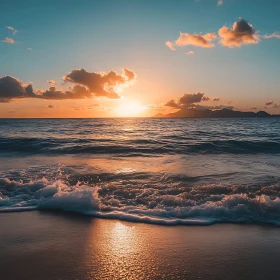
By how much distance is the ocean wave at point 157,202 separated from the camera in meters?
5.86

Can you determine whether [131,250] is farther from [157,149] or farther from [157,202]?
[157,149]

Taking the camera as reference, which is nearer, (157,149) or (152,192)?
(152,192)

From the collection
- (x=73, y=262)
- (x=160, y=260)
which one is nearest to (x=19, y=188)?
(x=73, y=262)

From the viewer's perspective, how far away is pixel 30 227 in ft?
17.3

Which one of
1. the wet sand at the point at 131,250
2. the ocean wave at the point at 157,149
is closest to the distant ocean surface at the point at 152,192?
the wet sand at the point at 131,250

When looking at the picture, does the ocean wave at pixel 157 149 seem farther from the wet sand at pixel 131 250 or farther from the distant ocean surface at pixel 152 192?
the wet sand at pixel 131 250

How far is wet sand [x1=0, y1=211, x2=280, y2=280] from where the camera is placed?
3.61 m

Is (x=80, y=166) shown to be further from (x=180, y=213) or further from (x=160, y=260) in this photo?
(x=160, y=260)

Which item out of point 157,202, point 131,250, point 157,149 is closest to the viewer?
point 131,250

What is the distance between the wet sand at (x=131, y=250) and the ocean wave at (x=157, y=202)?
15.8 inches

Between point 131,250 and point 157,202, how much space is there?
260cm

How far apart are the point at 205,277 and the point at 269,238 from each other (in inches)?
80.5

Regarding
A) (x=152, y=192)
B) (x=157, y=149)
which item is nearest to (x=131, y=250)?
(x=152, y=192)

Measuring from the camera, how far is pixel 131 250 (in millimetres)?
4266
